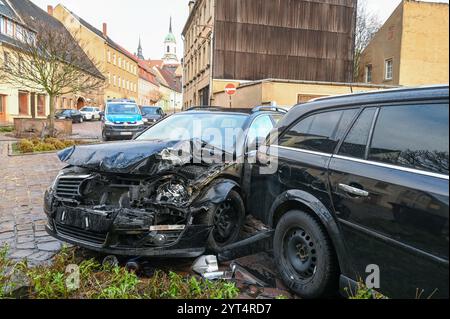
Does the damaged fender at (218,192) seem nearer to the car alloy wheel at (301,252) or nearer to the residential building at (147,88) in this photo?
the car alloy wheel at (301,252)

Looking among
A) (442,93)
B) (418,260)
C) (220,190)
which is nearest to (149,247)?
(220,190)

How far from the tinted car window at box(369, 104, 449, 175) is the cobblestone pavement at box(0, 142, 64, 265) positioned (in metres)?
3.56

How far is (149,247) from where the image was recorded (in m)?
3.44

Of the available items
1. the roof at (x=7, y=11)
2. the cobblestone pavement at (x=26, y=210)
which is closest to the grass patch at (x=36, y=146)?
the cobblestone pavement at (x=26, y=210)

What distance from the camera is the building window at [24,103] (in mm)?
32281

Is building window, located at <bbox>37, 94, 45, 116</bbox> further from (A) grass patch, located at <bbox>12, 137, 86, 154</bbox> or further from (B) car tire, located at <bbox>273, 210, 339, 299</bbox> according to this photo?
(B) car tire, located at <bbox>273, 210, 339, 299</bbox>

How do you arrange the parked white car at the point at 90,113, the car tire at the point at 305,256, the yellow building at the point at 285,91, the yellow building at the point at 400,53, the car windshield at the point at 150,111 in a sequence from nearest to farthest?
the car tire at the point at 305,256 → the yellow building at the point at 285,91 → the yellow building at the point at 400,53 → the car windshield at the point at 150,111 → the parked white car at the point at 90,113

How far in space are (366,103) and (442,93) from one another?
638 mm

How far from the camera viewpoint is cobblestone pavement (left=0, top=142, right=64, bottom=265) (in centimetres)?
430

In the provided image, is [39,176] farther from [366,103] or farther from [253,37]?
[253,37]

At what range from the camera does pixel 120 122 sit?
56.4 feet

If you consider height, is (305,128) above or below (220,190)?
above

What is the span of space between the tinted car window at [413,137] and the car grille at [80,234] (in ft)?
8.22

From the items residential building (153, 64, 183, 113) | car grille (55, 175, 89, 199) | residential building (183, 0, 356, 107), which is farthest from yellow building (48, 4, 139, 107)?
car grille (55, 175, 89, 199)
